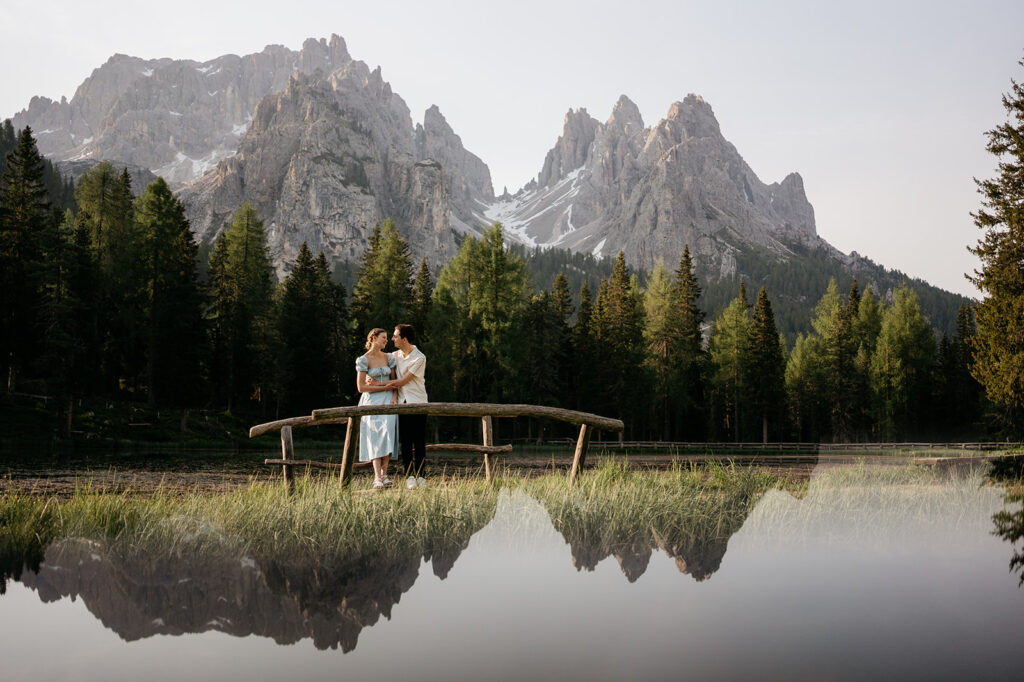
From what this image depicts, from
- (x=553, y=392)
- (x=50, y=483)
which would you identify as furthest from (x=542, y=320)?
(x=50, y=483)

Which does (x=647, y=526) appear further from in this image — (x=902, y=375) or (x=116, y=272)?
(x=902, y=375)

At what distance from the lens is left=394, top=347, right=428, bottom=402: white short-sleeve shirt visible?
10586 mm

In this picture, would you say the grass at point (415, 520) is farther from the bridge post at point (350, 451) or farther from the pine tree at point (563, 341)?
the pine tree at point (563, 341)

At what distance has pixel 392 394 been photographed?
35.2 feet

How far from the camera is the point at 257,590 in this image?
459 cm

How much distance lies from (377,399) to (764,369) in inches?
2024

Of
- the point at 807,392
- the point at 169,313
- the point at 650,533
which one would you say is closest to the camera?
the point at 650,533

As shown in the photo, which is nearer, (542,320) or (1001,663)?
(1001,663)

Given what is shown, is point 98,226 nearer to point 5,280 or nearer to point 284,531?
point 5,280

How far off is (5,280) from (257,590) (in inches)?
1645

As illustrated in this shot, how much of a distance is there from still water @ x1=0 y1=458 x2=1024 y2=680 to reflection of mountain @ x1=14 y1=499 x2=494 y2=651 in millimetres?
18

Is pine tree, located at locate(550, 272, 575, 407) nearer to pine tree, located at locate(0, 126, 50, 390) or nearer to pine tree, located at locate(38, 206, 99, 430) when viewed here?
pine tree, located at locate(38, 206, 99, 430)

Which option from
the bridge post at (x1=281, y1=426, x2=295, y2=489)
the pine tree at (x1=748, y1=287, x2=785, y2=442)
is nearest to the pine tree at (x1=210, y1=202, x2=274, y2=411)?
the bridge post at (x1=281, y1=426, x2=295, y2=489)

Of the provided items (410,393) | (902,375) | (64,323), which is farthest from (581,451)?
(902,375)
